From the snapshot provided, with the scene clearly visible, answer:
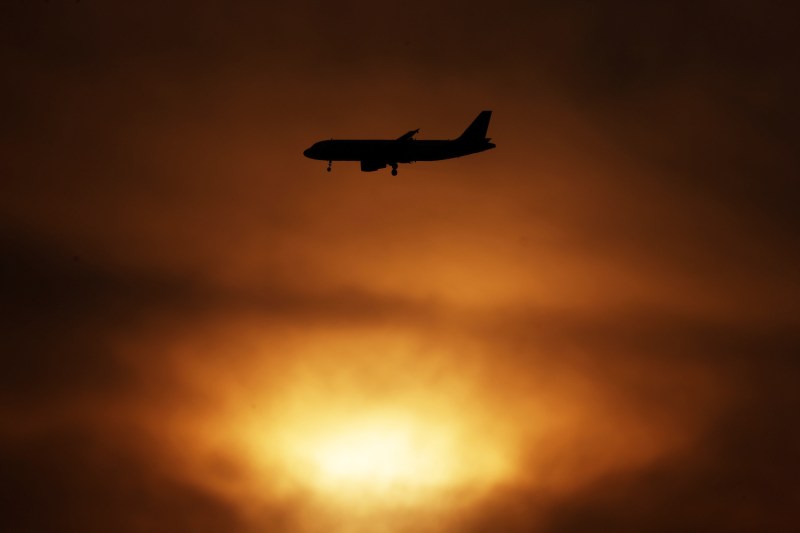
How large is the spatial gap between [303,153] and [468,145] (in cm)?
2726

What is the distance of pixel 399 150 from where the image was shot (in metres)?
167

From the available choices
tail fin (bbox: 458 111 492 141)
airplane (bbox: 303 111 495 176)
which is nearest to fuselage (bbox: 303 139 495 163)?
airplane (bbox: 303 111 495 176)

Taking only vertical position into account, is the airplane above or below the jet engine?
above

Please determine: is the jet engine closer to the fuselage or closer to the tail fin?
the fuselage

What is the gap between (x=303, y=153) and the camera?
17750cm

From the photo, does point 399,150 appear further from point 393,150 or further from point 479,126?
point 479,126

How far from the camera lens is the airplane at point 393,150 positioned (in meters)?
167

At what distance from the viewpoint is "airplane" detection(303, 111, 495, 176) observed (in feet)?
548

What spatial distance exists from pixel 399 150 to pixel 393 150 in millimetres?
906

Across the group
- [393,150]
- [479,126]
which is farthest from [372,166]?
[479,126]

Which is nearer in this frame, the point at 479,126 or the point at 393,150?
the point at 393,150

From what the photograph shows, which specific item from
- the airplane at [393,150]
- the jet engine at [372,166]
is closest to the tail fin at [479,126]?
the airplane at [393,150]

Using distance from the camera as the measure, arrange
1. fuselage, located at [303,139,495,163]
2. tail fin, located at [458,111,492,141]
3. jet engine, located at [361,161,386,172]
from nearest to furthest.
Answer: jet engine, located at [361,161,386,172] < fuselage, located at [303,139,495,163] < tail fin, located at [458,111,492,141]

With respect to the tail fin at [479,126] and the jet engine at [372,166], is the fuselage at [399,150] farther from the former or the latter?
the tail fin at [479,126]
